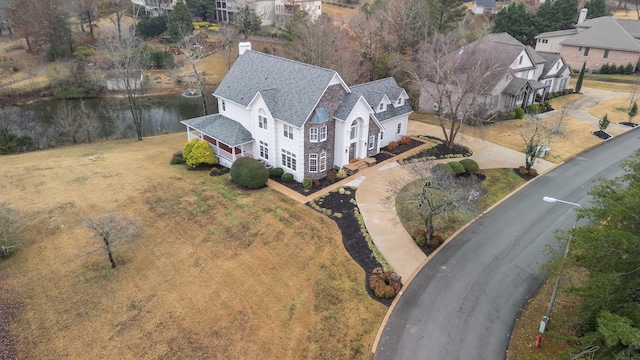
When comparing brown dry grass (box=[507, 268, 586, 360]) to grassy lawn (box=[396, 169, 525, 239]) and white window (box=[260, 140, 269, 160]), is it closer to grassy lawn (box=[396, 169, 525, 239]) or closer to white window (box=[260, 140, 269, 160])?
grassy lawn (box=[396, 169, 525, 239])

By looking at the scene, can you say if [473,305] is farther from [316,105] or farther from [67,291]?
[67,291]

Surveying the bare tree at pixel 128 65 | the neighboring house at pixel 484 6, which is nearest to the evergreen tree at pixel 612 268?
the bare tree at pixel 128 65

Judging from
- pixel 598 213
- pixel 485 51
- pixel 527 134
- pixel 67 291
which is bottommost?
pixel 67 291

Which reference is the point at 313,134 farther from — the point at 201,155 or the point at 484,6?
the point at 484,6

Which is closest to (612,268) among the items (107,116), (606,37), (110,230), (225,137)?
(110,230)

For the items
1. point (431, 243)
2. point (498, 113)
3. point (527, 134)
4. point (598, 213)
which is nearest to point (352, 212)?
point (431, 243)

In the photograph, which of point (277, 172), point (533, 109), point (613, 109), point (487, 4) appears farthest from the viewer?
point (487, 4)

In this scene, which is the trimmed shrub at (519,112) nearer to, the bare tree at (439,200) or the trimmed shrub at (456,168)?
the trimmed shrub at (456,168)

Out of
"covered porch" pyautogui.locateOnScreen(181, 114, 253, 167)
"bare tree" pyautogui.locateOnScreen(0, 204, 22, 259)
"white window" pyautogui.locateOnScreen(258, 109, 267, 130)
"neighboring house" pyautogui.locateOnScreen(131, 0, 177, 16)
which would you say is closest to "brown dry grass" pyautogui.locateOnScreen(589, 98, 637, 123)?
"white window" pyautogui.locateOnScreen(258, 109, 267, 130)
